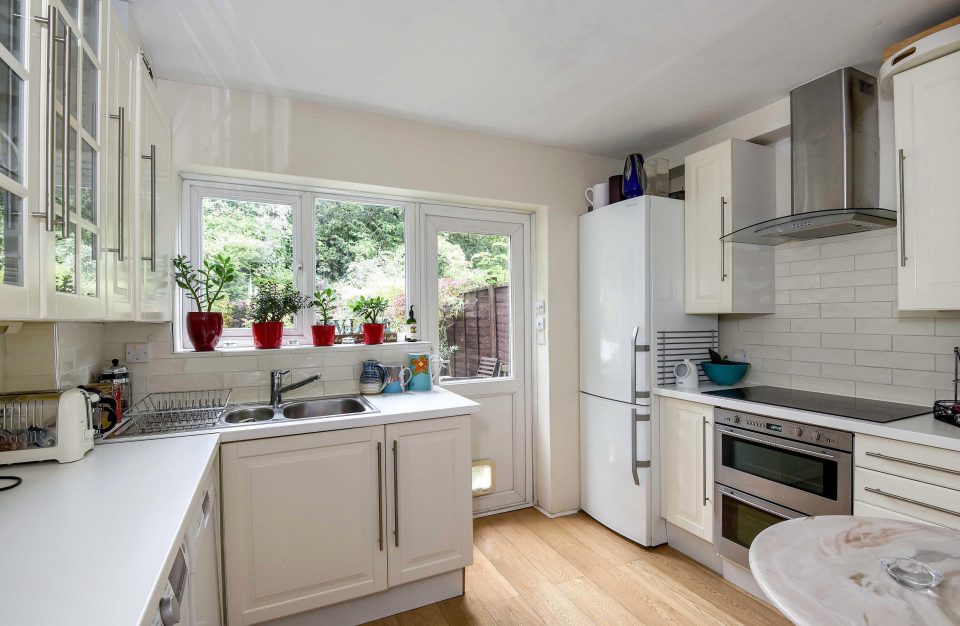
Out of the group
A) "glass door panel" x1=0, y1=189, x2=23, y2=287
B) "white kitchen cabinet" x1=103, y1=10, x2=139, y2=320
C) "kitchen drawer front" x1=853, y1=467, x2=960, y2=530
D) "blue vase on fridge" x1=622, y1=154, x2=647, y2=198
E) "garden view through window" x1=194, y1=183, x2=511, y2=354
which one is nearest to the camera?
"glass door panel" x1=0, y1=189, x2=23, y2=287

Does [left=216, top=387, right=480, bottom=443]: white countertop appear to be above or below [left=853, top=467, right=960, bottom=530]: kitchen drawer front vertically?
above

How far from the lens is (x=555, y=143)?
3.10 m

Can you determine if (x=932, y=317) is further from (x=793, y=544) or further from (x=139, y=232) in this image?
(x=139, y=232)

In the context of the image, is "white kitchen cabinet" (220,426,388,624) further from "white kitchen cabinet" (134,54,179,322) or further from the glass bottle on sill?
the glass bottle on sill

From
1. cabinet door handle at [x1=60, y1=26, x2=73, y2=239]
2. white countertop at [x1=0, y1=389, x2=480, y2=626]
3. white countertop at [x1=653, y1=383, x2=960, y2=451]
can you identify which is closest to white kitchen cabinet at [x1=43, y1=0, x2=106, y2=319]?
cabinet door handle at [x1=60, y1=26, x2=73, y2=239]

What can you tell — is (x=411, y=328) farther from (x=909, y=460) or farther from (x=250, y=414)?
(x=909, y=460)

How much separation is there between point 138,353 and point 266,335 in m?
0.55

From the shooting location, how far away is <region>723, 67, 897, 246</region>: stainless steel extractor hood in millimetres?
2133

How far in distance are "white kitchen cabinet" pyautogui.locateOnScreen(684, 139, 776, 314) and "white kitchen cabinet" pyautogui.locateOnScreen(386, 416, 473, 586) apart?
157 centimetres

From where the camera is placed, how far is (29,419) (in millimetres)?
1471

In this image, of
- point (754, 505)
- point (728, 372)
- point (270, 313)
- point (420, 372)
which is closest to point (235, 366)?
point (270, 313)

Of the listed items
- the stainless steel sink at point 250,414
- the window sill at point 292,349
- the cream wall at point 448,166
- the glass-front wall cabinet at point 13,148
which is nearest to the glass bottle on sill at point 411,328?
the window sill at point 292,349

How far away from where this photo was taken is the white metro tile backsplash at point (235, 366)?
2.18 meters

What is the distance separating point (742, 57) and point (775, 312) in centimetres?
141
